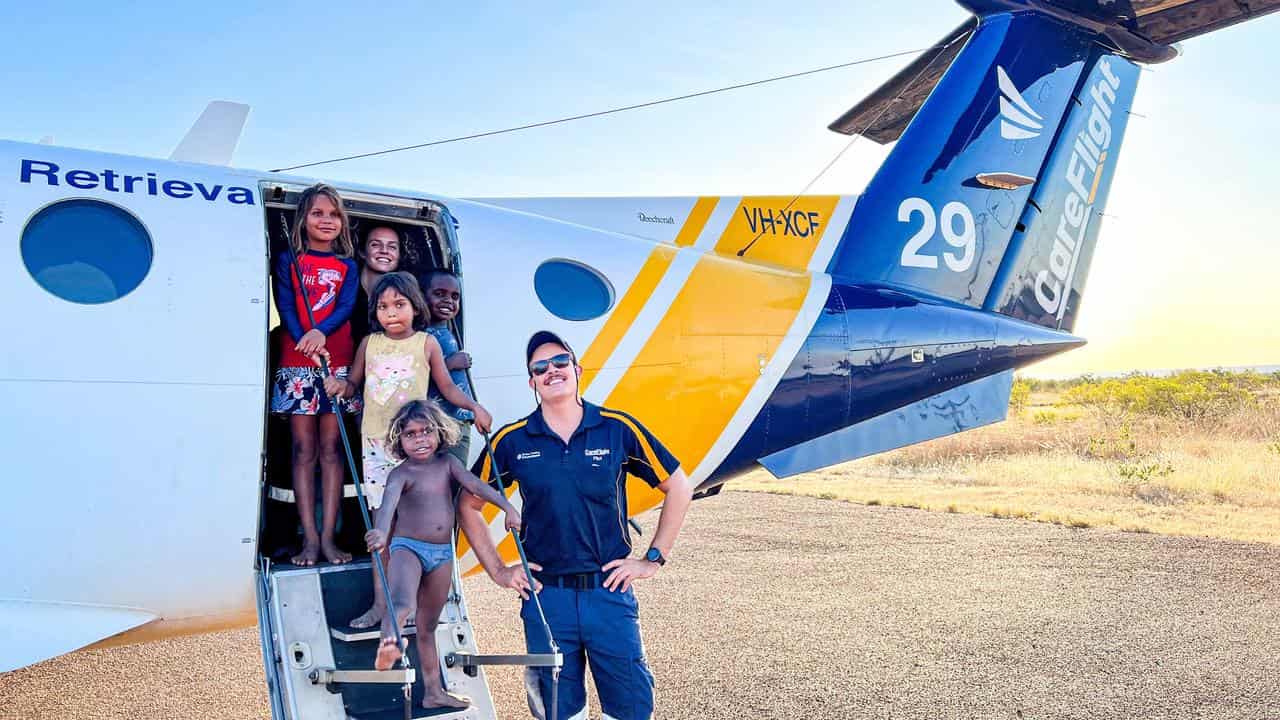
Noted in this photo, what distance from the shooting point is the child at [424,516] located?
348cm

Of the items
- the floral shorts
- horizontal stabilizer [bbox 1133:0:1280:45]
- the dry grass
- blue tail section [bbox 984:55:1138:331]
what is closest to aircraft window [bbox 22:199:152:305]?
the floral shorts

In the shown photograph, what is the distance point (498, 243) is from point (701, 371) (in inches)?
55.7

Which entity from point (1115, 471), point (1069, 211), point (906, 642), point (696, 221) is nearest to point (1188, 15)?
point (1069, 211)

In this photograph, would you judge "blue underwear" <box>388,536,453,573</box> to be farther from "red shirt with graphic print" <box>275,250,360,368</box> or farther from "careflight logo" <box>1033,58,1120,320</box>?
"careflight logo" <box>1033,58,1120,320</box>

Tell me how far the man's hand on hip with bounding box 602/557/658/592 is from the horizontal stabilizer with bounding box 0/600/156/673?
7.17ft

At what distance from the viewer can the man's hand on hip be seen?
11.3ft

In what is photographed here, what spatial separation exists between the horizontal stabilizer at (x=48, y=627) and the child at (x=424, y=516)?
56.0 inches

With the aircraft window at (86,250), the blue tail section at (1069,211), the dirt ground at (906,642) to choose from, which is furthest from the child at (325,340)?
the blue tail section at (1069,211)

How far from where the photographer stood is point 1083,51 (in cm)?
795

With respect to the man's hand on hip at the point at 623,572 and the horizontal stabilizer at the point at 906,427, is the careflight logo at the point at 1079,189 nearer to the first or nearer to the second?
the horizontal stabilizer at the point at 906,427

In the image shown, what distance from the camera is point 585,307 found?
530cm

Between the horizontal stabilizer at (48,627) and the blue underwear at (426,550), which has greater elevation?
the blue underwear at (426,550)

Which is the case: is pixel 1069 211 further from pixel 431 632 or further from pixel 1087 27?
pixel 431 632

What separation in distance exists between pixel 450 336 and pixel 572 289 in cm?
114
